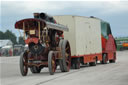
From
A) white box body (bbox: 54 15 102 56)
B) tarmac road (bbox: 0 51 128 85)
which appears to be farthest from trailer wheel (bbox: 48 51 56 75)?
white box body (bbox: 54 15 102 56)

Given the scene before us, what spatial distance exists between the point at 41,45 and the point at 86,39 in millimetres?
6363

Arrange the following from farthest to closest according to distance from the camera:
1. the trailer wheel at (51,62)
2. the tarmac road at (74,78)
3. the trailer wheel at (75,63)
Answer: the trailer wheel at (75,63)
the trailer wheel at (51,62)
the tarmac road at (74,78)

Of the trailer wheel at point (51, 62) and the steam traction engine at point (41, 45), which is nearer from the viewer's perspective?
the trailer wheel at point (51, 62)

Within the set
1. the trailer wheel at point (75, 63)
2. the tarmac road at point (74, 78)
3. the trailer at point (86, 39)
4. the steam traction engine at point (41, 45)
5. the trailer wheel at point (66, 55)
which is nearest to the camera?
the tarmac road at point (74, 78)

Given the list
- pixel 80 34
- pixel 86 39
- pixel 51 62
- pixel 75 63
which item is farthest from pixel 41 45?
pixel 86 39

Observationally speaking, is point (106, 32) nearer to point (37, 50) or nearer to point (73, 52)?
point (73, 52)

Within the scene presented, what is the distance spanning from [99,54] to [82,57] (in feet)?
12.2

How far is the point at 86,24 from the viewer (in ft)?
78.8

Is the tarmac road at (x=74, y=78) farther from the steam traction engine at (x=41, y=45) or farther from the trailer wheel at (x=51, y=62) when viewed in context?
the steam traction engine at (x=41, y=45)

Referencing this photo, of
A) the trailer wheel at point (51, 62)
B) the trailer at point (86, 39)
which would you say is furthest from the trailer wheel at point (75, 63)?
Answer: the trailer wheel at point (51, 62)

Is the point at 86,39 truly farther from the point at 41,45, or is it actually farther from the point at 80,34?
the point at 41,45

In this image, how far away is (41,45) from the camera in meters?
18.4

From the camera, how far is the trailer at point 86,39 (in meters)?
22.3

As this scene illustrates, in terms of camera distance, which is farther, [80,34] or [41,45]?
[80,34]
